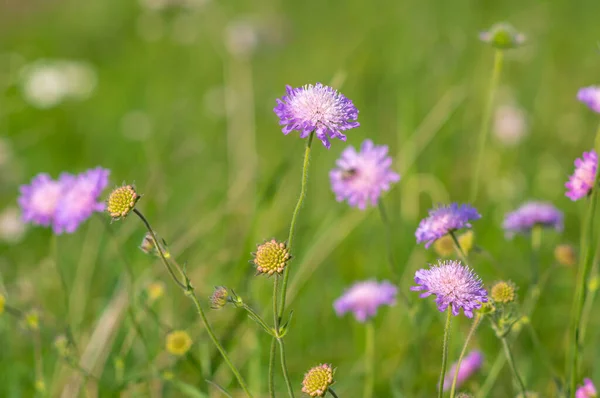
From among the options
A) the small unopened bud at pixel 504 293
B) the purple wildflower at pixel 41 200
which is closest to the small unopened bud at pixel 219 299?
the small unopened bud at pixel 504 293

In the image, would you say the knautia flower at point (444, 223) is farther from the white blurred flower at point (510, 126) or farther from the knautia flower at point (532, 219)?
the white blurred flower at point (510, 126)

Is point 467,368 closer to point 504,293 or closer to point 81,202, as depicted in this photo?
point 504,293

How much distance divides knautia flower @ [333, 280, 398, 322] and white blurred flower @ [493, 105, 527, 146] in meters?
1.63

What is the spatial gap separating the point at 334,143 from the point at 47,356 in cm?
183

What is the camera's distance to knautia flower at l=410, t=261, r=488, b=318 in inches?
40.1

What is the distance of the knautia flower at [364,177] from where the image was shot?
59.7 inches

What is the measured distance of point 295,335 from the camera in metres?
2.17

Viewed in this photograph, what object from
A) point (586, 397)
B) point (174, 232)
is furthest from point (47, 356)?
point (586, 397)

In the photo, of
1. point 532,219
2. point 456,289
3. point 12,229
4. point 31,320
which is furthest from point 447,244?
point 12,229

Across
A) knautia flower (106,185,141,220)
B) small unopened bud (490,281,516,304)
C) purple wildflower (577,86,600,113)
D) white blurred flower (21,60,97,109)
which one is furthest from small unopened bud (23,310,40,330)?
white blurred flower (21,60,97,109)

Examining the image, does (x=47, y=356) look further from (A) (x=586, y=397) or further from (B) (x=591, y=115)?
(B) (x=591, y=115)

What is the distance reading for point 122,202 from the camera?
1097 millimetres

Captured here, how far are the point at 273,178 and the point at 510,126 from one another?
5.08ft

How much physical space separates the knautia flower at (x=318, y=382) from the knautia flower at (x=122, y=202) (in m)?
0.37
